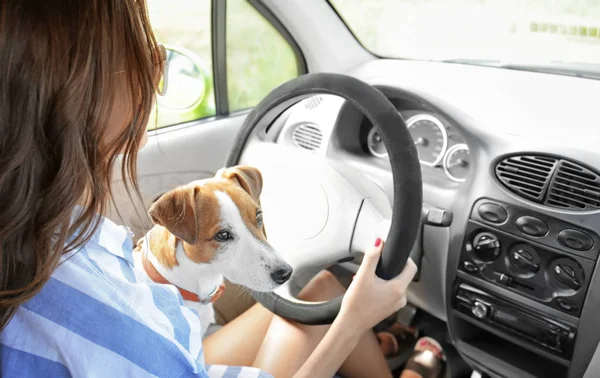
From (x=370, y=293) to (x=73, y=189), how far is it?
2.25ft

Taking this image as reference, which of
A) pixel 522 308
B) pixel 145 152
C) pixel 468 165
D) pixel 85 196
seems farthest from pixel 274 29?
pixel 85 196

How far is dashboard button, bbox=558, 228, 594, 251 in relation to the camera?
1.27 m

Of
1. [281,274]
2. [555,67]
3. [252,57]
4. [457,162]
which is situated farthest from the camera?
[252,57]

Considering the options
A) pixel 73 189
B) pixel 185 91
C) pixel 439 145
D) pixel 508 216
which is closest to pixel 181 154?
pixel 185 91

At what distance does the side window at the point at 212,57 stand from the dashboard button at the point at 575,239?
1182 millimetres

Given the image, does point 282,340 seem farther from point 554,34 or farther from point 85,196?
point 554,34

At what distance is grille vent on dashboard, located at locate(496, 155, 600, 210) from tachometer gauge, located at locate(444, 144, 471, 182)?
0.18 m

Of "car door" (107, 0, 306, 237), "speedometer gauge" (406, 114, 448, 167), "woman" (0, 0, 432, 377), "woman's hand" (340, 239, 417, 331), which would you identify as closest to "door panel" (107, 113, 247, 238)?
"car door" (107, 0, 306, 237)

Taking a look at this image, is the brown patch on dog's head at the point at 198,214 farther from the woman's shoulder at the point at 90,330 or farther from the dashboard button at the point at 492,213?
the dashboard button at the point at 492,213

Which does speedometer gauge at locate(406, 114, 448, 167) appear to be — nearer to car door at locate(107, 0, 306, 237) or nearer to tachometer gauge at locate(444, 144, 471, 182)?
tachometer gauge at locate(444, 144, 471, 182)

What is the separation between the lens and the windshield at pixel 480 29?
1.75m

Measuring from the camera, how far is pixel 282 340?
139cm

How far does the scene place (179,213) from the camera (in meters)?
1.11

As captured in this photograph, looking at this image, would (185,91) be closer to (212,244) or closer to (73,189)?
(212,244)
